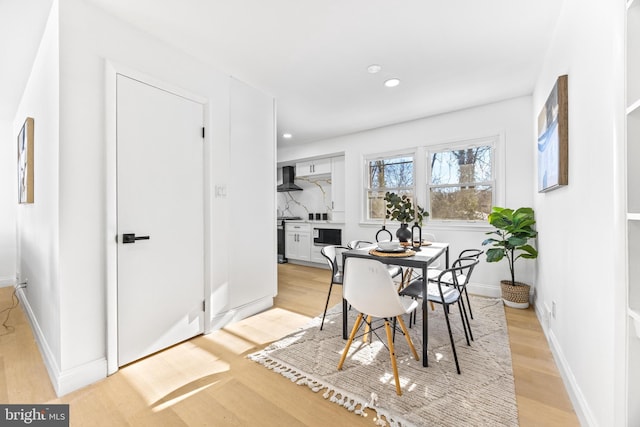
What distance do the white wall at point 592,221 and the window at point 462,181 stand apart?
5.47 ft

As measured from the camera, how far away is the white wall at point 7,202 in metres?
3.98

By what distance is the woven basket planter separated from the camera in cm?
309

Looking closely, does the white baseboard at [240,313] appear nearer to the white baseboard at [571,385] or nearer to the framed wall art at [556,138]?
the white baseboard at [571,385]

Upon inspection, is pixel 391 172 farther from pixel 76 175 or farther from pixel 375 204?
pixel 76 175

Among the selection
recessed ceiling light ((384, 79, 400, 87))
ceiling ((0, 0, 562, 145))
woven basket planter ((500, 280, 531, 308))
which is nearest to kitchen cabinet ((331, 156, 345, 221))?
ceiling ((0, 0, 562, 145))

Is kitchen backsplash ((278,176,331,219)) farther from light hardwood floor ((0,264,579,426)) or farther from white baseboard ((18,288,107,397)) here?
white baseboard ((18,288,107,397))

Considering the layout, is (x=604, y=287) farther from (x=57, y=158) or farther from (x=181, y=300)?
(x=57, y=158)

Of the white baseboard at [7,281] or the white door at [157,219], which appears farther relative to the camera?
the white baseboard at [7,281]

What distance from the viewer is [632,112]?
2.80 feet

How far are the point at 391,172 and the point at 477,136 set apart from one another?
1.34 m

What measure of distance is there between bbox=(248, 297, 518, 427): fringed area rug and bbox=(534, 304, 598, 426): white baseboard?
0.95ft

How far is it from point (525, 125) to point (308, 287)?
352 centimetres

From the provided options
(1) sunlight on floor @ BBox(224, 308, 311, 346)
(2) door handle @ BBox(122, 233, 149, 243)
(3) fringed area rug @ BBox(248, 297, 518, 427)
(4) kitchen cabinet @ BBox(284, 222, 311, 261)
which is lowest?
(1) sunlight on floor @ BBox(224, 308, 311, 346)

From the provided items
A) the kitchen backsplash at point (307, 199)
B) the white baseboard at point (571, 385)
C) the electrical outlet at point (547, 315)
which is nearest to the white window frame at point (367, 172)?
the kitchen backsplash at point (307, 199)
